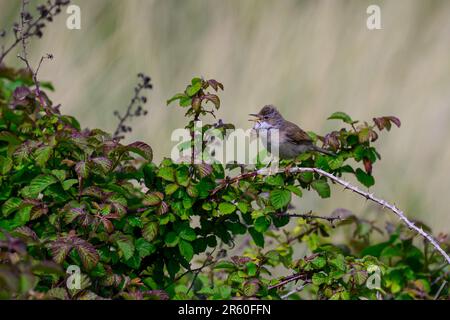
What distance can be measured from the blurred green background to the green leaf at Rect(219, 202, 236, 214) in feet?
10.6

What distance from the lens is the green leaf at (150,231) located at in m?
3.44

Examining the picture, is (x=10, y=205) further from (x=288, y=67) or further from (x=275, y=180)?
(x=288, y=67)

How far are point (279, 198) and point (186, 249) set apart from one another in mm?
453

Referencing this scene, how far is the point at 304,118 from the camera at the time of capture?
7.35m

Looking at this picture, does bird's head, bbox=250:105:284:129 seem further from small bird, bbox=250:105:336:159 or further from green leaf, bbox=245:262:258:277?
green leaf, bbox=245:262:258:277

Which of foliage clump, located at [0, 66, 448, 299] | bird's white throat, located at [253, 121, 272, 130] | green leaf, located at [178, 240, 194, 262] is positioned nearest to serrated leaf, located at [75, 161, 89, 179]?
foliage clump, located at [0, 66, 448, 299]

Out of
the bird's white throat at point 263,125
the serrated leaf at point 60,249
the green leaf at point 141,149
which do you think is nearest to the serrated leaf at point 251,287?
the green leaf at point 141,149

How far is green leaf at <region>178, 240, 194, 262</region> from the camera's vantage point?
352cm

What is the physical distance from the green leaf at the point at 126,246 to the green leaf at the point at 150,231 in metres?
0.13

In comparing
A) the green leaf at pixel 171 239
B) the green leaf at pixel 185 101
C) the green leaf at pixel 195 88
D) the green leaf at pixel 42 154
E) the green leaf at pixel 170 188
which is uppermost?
the green leaf at pixel 195 88

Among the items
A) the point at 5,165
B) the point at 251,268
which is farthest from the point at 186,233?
the point at 5,165

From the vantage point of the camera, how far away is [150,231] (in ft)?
11.3

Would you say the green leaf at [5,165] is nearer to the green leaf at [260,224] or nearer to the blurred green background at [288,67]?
the green leaf at [260,224]
